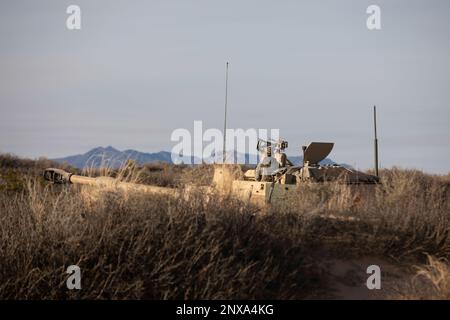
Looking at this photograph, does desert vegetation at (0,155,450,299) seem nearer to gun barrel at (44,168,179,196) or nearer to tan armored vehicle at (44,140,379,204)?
gun barrel at (44,168,179,196)

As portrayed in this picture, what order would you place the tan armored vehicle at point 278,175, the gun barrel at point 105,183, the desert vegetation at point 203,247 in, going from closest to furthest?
the desert vegetation at point 203,247, the gun barrel at point 105,183, the tan armored vehicle at point 278,175

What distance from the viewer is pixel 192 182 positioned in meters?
10.3

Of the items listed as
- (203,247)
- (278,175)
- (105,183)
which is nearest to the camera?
(203,247)

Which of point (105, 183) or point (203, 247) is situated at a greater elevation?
point (105, 183)

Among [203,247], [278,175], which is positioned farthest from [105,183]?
[278,175]

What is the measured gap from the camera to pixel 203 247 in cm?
720

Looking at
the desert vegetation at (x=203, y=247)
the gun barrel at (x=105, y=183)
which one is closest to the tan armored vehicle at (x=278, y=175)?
the gun barrel at (x=105, y=183)

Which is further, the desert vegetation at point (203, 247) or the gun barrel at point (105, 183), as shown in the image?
the gun barrel at point (105, 183)

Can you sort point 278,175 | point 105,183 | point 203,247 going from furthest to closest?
point 278,175
point 105,183
point 203,247

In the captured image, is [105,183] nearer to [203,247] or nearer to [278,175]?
[203,247]

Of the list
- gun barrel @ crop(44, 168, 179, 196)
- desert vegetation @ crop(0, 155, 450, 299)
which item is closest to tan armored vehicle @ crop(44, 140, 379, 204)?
gun barrel @ crop(44, 168, 179, 196)

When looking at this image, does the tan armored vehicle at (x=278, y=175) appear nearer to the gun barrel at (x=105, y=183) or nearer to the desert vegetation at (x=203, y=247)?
the gun barrel at (x=105, y=183)

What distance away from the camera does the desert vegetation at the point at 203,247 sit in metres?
6.51
